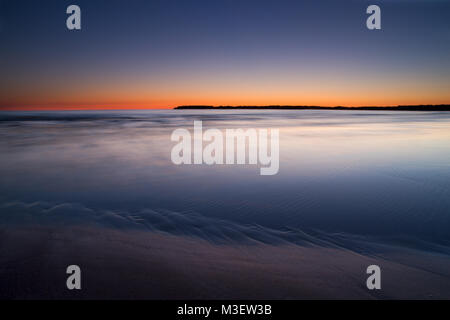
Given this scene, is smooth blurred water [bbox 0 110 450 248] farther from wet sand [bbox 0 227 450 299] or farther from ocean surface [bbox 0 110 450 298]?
wet sand [bbox 0 227 450 299]

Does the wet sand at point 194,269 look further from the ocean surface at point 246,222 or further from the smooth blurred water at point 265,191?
the smooth blurred water at point 265,191

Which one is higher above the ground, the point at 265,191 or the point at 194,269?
the point at 265,191

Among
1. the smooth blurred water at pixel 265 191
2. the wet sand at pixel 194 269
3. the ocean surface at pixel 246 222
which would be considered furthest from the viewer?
the smooth blurred water at pixel 265 191

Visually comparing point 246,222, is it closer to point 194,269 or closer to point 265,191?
point 194,269

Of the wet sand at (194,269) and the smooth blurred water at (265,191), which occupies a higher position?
the smooth blurred water at (265,191)

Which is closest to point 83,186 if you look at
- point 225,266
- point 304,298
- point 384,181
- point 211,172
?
point 211,172

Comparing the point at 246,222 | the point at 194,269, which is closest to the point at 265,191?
the point at 246,222

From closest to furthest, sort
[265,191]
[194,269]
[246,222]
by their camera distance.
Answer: [194,269]
[246,222]
[265,191]

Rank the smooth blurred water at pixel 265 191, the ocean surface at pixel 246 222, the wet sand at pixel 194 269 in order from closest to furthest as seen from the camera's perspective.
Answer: the wet sand at pixel 194 269 → the ocean surface at pixel 246 222 → the smooth blurred water at pixel 265 191

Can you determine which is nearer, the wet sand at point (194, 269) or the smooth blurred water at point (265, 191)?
the wet sand at point (194, 269)

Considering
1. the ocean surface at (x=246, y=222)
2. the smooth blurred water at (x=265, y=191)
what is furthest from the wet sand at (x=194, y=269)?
the smooth blurred water at (x=265, y=191)
